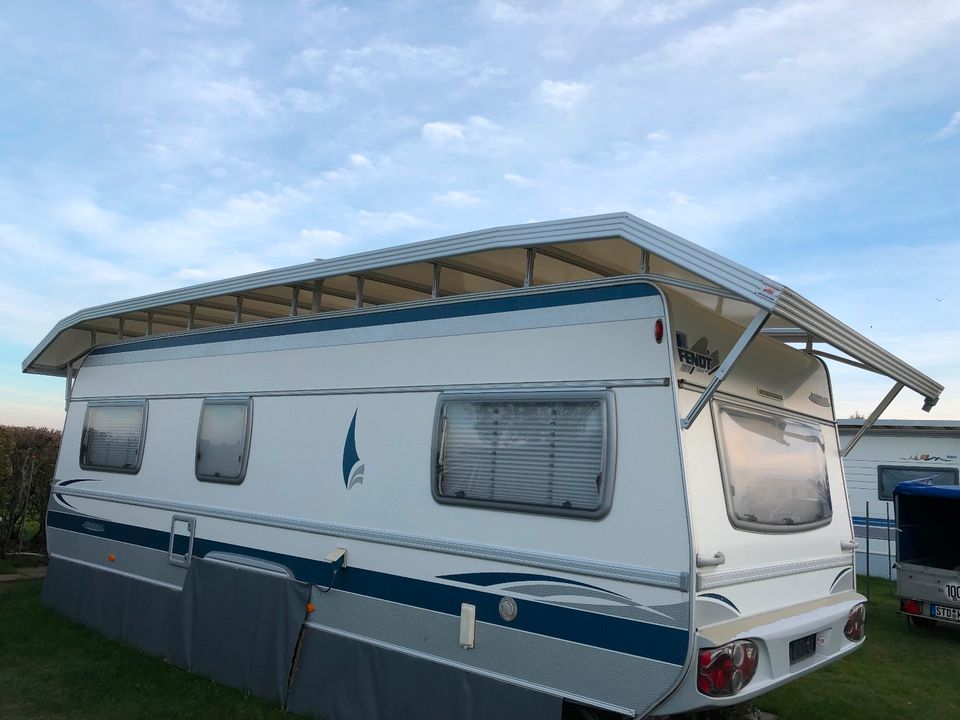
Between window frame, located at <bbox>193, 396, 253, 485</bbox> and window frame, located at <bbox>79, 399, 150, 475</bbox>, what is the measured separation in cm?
88

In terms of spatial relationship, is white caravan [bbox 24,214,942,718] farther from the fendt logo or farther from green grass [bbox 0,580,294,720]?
green grass [bbox 0,580,294,720]

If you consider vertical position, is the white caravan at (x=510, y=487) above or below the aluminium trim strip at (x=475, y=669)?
above

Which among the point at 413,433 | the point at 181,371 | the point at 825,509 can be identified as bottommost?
the point at 825,509

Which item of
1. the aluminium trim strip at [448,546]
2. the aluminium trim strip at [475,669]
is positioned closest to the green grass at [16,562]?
the aluminium trim strip at [448,546]

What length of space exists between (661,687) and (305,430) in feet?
9.67

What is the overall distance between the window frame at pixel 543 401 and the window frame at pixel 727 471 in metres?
0.53

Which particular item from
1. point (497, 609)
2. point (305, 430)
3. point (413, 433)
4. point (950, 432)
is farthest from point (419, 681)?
point (950, 432)

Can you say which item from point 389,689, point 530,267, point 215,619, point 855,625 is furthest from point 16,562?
point 855,625

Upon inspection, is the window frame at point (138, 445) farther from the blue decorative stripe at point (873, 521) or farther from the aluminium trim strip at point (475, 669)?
the blue decorative stripe at point (873, 521)

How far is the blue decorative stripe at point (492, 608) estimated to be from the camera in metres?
3.64

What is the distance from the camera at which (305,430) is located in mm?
5562

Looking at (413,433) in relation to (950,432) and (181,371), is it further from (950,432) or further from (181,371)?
Result: (950,432)

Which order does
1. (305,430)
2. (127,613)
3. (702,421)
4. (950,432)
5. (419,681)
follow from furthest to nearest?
(950,432), (127,613), (305,430), (419,681), (702,421)

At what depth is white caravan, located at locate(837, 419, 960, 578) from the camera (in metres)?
13.1
